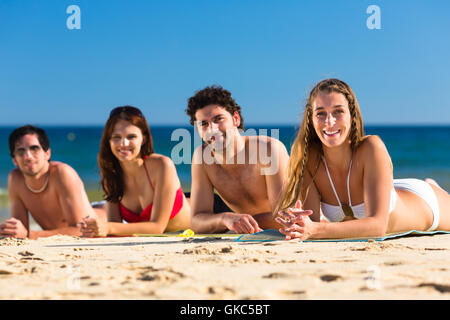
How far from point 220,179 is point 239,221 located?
88cm

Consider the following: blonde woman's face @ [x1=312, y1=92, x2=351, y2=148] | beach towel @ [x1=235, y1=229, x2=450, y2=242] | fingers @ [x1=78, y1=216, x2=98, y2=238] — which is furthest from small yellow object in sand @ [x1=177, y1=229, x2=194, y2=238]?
blonde woman's face @ [x1=312, y1=92, x2=351, y2=148]

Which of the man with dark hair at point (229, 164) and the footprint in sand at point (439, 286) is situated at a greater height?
the man with dark hair at point (229, 164)

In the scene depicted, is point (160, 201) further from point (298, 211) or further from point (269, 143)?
point (298, 211)

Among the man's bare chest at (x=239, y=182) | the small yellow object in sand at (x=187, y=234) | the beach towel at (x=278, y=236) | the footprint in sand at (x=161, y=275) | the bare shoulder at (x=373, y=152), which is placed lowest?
the small yellow object in sand at (x=187, y=234)

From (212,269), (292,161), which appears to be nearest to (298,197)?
(292,161)

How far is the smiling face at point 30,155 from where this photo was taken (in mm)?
5605

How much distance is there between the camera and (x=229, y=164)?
5.29 metres

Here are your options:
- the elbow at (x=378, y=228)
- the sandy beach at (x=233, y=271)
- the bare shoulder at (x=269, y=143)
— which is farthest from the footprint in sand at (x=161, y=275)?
the bare shoulder at (x=269, y=143)

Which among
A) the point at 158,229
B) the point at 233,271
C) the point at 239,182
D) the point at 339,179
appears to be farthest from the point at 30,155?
the point at 233,271

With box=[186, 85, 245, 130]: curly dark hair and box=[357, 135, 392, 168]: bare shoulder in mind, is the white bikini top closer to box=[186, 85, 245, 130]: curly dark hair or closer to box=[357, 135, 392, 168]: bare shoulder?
box=[357, 135, 392, 168]: bare shoulder

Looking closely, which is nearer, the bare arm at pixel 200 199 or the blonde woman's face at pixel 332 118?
the blonde woman's face at pixel 332 118

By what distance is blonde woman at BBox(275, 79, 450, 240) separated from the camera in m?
4.12

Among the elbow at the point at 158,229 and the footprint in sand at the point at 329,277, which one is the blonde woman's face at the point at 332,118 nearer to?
the footprint in sand at the point at 329,277

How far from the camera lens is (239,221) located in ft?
14.8
